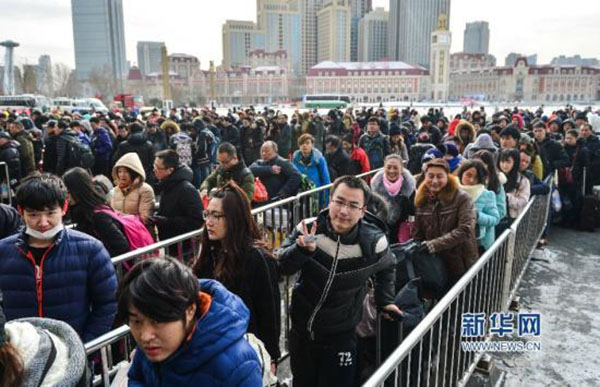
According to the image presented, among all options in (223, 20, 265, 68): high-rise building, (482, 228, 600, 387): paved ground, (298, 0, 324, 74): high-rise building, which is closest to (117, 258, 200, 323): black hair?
(482, 228, 600, 387): paved ground

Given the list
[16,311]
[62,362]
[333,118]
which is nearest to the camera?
[62,362]

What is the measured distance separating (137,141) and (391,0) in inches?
6385

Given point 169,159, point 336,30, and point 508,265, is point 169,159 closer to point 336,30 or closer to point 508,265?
point 508,265

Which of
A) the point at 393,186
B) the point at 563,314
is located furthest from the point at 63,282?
the point at 563,314

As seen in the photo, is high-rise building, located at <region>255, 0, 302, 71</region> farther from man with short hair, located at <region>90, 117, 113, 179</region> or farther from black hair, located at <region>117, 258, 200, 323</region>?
black hair, located at <region>117, 258, 200, 323</region>

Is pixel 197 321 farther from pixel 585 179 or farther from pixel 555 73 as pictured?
pixel 555 73

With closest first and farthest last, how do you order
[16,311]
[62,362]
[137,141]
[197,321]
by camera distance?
[62,362] < [197,321] < [16,311] < [137,141]

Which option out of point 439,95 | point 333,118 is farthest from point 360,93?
point 333,118

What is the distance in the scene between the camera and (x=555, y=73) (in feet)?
394

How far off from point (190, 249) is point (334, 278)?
1880 mm

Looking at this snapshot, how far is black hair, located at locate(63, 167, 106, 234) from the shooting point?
3.13 meters

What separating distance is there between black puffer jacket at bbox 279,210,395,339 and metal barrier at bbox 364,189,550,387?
0.43m

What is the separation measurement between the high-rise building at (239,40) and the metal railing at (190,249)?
164 m

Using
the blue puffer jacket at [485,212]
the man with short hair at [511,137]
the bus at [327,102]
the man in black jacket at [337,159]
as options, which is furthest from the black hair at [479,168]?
the bus at [327,102]
